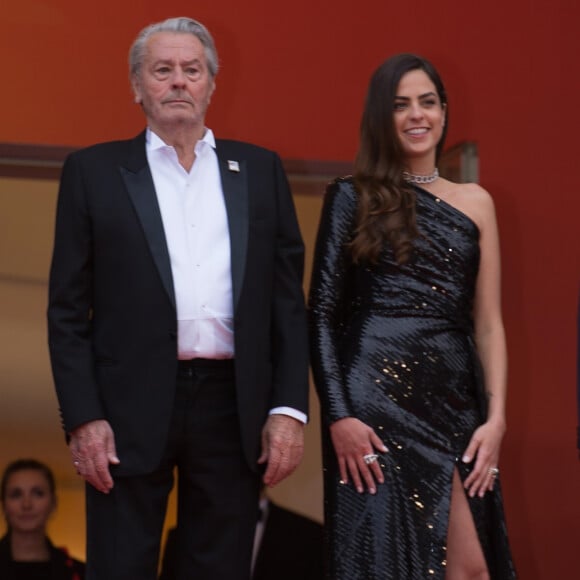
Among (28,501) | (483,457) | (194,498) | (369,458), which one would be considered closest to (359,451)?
(369,458)

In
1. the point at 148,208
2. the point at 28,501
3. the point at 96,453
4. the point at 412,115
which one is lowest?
the point at 28,501

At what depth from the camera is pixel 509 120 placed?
4.41 metres

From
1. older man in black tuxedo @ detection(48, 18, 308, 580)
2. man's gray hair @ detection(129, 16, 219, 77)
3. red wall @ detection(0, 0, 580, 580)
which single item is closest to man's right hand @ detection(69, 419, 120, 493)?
older man in black tuxedo @ detection(48, 18, 308, 580)

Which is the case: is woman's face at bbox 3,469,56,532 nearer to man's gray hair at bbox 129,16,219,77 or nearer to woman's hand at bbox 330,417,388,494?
woman's hand at bbox 330,417,388,494

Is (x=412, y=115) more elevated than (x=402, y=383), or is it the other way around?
(x=412, y=115)

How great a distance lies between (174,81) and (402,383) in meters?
0.82

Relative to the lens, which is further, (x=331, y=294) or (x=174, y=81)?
(x=331, y=294)

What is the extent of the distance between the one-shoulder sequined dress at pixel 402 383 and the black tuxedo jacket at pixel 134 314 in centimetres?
19

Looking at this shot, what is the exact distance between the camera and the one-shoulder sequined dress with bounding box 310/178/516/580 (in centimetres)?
292

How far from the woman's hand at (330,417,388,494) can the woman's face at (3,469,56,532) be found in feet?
5.55

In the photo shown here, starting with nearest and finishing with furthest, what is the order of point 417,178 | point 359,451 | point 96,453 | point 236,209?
point 96,453 < point 236,209 < point 359,451 < point 417,178

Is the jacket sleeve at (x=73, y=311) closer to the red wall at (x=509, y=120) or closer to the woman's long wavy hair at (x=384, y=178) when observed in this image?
the woman's long wavy hair at (x=384, y=178)

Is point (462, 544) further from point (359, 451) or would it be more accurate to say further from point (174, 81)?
point (174, 81)

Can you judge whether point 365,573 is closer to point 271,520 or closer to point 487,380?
point 487,380
